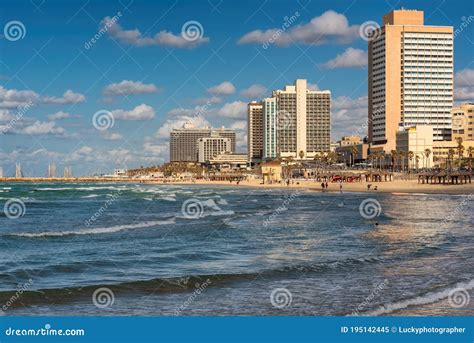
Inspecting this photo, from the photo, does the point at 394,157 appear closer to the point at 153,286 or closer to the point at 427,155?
the point at 427,155

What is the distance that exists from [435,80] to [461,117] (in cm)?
1490

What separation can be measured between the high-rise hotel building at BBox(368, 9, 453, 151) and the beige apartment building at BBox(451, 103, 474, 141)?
3954mm

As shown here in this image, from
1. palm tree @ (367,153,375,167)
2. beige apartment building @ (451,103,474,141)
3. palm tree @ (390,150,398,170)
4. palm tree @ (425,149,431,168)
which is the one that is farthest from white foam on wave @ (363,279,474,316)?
beige apartment building @ (451,103,474,141)

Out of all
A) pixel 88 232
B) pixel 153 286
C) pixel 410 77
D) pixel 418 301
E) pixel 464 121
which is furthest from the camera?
pixel 410 77

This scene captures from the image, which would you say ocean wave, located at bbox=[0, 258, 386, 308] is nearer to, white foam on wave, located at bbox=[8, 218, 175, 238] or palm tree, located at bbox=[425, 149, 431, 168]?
white foam on wave, located at bbox=[8, 218, 175, 238]

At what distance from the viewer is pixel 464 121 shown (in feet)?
552

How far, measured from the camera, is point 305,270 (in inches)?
734

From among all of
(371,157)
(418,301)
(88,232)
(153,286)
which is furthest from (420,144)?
(418,301)

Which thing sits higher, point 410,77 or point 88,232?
point 410,77

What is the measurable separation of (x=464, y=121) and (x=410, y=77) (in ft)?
62.6

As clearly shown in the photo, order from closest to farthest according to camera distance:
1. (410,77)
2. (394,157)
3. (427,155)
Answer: (427,155) → (394,157) → (410,77)

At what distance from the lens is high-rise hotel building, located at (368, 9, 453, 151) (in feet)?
571

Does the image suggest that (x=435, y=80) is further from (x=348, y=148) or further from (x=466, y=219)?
(x=466, y=219)

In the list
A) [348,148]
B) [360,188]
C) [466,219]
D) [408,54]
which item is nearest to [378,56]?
[408,54]
